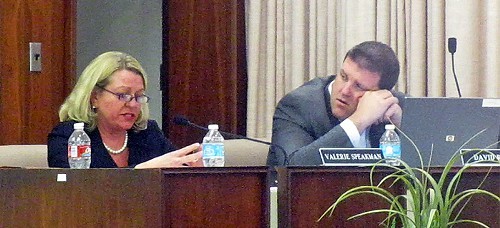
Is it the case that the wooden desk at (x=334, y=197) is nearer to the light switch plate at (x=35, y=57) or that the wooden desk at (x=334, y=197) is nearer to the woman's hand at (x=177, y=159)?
the woman's hand at (x=177, y=159)

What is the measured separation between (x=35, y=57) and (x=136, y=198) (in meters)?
1.85

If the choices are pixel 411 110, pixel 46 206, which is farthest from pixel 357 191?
pixel 46 206

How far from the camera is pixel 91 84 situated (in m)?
3.30

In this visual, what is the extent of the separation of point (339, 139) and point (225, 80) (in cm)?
149

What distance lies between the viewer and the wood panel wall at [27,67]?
13.0 ft

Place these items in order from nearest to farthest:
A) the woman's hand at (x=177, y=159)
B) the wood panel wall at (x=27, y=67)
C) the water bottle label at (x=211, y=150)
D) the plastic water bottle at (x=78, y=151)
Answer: the woman's hand at (x=177, y=159) < the water bottle label at (x=211, y=150) < the plastic water bottle at (x=78, y=151) < the wood panel wall at (x=27, y=67)

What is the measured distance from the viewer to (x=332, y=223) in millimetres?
2459

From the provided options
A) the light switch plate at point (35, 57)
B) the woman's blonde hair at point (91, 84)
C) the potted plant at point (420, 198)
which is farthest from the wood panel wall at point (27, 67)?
the potted plant at point (420, 198)

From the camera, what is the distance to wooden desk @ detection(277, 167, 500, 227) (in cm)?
244

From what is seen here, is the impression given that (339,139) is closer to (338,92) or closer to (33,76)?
(338,92)

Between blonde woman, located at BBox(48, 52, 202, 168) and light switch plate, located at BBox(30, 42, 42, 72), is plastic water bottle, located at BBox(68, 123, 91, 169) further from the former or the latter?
light switch plate, located at BBox(30, 42, 42, 72)

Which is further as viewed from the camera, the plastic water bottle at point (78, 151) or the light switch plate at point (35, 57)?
the light switch plate at point (35, 57)

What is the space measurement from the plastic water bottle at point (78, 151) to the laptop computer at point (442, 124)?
1112mm

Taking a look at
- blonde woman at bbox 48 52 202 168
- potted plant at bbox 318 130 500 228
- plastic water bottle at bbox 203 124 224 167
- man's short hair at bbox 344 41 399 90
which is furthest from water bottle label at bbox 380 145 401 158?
blonde woman at bbox 48 52 202 168
